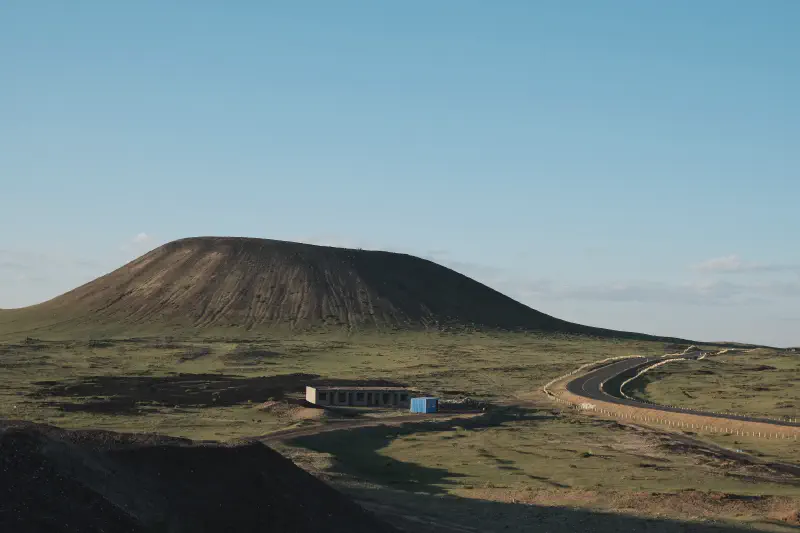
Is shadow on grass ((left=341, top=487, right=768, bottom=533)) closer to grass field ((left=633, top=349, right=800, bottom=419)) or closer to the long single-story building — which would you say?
the long single-story building

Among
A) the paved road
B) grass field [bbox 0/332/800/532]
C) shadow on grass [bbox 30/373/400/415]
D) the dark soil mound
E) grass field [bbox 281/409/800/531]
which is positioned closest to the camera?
the dark soil mound

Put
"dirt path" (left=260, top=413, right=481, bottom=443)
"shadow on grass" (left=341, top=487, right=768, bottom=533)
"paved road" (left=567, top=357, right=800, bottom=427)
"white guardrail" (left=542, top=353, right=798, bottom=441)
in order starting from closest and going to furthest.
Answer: "shadow on grass" (left=341, top=487, right=768, bottom=533)
"dirt path" (left=260, top=413, right=481, bottom=443)
"white guardrail" (left=542, top=353, right=798, bottom=441)
"paved road" (left=567, top=357, right=800, bottom=427)

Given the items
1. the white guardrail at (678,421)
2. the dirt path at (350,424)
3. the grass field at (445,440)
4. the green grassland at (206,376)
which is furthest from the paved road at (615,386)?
the dirt path at (350,424)

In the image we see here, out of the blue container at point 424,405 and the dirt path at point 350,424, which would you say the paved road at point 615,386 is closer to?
the dirt path at point 350,424

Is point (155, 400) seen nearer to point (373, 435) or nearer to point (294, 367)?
point (373, 435)

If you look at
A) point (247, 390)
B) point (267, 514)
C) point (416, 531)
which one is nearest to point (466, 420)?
point (247, 390)

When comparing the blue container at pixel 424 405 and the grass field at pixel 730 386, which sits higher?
the grass field at pixel 730 386

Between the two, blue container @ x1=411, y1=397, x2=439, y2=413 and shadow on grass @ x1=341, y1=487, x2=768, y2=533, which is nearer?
shadow on grass @ x1=341, y1=487, x2=768, y2=533

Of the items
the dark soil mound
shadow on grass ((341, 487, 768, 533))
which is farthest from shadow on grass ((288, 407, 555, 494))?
the dark soil mound
